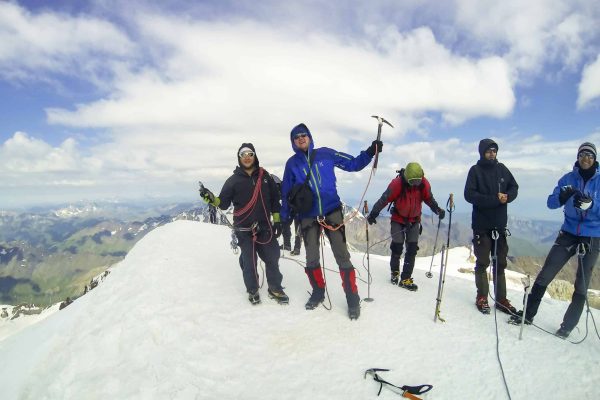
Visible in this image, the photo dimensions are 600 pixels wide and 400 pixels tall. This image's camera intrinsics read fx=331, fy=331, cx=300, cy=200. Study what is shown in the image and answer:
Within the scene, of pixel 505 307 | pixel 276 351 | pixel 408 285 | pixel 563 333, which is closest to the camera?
pixel 276 351

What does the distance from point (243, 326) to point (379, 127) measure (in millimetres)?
5164

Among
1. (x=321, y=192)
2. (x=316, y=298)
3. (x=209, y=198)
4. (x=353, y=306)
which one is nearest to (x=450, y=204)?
(x=321, y=192)

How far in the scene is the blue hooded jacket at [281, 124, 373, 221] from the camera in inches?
282

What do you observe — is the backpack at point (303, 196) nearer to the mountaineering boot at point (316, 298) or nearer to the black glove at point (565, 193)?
the mountaineering boot at point (316, 298)

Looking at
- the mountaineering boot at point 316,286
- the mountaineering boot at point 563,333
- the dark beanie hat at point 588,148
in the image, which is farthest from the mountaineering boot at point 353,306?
the dark beanie hat at point 588,148

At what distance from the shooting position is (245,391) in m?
4.93

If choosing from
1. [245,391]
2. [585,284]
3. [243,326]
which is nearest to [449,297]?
[585,284]

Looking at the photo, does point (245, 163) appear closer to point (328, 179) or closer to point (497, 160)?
point (328, 179)

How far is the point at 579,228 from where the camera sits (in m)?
6.35

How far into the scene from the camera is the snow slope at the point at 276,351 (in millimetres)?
4953

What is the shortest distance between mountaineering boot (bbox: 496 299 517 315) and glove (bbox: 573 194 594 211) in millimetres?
2599

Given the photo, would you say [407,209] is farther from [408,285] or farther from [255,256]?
[255,256]

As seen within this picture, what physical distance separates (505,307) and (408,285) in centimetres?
240

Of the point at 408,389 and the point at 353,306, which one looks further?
the point at 353,306
